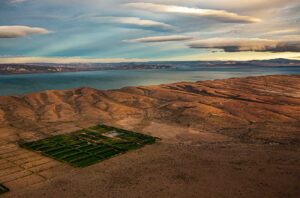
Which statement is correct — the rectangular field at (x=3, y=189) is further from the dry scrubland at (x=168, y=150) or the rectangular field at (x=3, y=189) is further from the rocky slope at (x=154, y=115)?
the rocky slope at (x=154, y=115)

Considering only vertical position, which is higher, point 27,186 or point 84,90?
point 84,90

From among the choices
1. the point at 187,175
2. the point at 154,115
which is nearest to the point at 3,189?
the point at 187,175

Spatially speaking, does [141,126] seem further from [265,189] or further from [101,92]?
[101,92]

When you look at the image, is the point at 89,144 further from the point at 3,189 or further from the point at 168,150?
the point at 3,189

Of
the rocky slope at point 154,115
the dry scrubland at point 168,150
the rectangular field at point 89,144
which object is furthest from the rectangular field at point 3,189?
the rocky slope at point 154,115

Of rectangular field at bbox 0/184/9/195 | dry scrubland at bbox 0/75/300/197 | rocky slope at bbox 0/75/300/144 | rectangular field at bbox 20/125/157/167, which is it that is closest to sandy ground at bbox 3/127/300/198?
dry scrubland at bbox 0/75/300/197

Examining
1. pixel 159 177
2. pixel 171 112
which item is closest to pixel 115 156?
pixel 159 177
